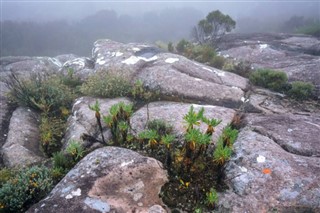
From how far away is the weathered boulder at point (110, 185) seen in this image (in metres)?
4.49

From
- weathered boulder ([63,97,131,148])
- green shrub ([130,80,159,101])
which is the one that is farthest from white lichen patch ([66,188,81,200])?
green shrub ([130,80,159,101])

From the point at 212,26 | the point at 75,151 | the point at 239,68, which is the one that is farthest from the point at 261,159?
the point at 212,26

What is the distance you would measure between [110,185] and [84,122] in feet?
9.51

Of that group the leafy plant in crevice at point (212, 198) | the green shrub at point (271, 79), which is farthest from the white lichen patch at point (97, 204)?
the green shrub at point (271, 79)

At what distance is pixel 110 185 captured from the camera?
4.86 meters

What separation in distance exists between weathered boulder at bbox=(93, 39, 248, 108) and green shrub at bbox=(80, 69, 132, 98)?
0.68 m

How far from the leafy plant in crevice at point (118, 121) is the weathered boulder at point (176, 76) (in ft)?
7.98

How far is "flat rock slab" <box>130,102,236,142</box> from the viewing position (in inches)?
259

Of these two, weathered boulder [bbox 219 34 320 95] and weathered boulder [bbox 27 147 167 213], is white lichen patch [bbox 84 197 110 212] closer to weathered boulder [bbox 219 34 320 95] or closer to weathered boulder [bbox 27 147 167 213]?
weathered boulder [bbox 27 147 167 213]

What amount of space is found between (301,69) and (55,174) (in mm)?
9204

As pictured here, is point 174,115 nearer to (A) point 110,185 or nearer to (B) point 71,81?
(A) point 110,185

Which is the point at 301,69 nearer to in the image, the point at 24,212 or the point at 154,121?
the point at 154,121

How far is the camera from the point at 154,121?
6.50 metres

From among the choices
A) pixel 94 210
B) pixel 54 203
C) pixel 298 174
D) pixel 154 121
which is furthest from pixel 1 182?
pixel 298 174
